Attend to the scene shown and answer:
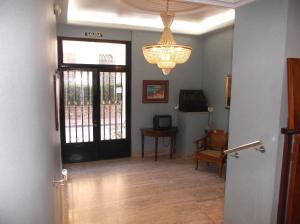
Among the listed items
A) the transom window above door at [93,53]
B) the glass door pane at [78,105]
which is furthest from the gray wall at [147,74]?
the glass door pane at [78,105]

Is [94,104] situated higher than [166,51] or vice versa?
[166,51]

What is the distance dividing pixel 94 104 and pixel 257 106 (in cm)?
398

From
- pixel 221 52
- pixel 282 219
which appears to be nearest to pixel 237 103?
pixel 282 219

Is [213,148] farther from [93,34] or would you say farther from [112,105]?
[93,34]

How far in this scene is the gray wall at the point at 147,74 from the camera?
5.57m

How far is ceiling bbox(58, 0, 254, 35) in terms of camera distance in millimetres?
4113

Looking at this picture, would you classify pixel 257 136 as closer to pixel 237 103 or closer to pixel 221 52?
pixel 237 103

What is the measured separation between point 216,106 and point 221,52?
1274 millimetres

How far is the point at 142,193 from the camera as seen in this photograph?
4.09m

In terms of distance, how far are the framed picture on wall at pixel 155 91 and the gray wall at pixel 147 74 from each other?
99 mm

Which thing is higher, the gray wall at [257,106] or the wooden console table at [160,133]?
the gray wall at [257,106]

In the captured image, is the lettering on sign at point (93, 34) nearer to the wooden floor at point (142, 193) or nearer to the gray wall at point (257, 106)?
the wooden floor at point (142, 193)

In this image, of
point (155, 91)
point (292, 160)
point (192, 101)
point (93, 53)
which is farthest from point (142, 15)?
point (292, 160)

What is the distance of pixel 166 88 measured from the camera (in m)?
6.14
